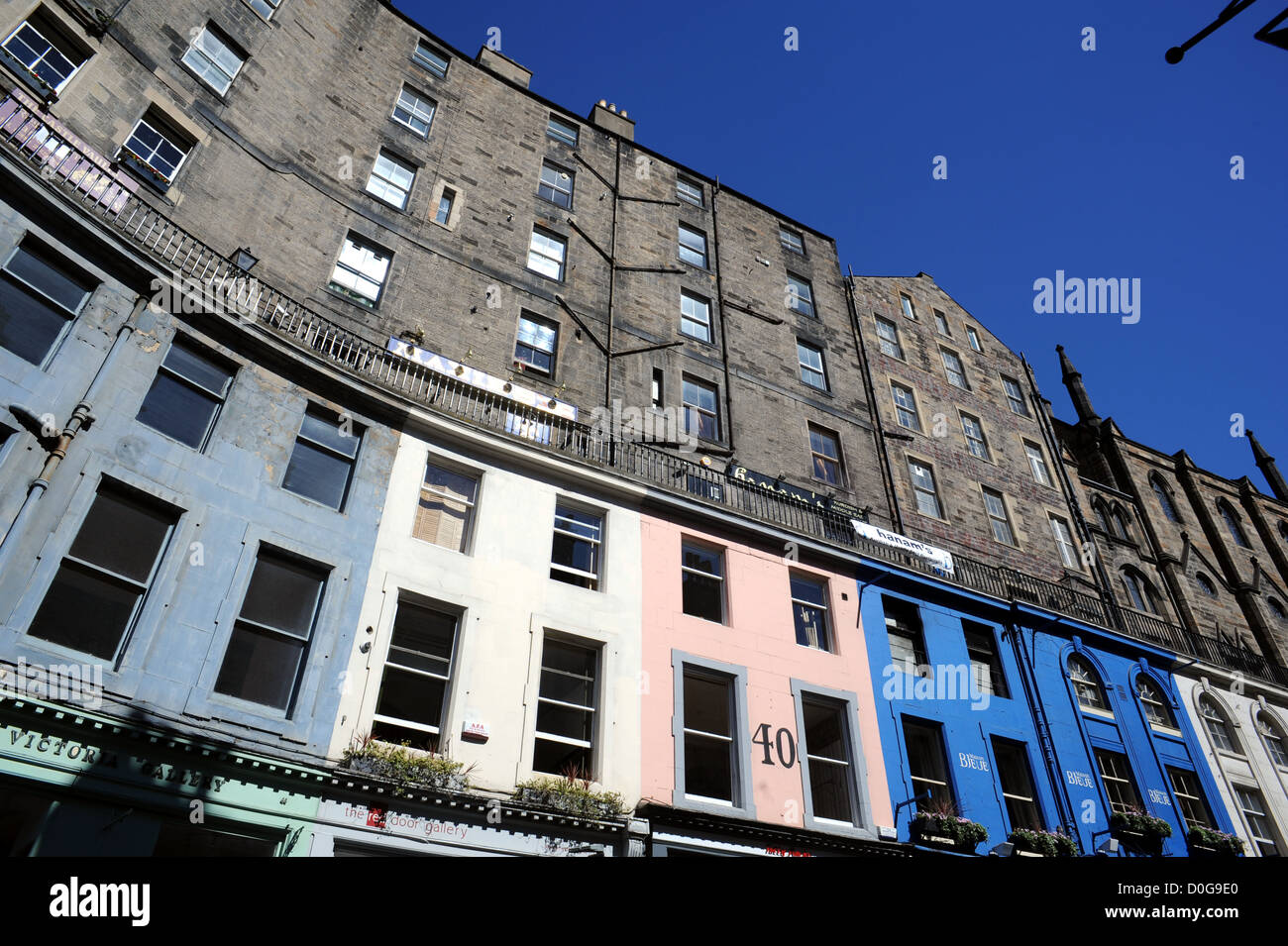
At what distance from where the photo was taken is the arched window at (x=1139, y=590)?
28919 mm

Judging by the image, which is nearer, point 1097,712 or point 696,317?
point 1097,712

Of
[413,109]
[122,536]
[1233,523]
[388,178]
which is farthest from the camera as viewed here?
[1233,523]

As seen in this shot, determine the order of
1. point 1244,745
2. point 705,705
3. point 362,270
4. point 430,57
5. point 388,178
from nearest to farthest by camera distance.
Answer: point 705,705, point 362,270, point 388,178, point 1244,745, point 430,57

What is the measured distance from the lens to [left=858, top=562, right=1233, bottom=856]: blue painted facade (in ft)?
57.2

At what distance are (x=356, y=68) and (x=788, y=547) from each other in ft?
60.9

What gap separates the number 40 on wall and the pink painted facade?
0.08 metres

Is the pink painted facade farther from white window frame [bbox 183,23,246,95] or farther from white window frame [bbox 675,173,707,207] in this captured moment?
white window frame [bbox 675,173,707,207]

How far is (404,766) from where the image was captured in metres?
11.8

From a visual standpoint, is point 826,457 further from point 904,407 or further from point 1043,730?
point 1043,730

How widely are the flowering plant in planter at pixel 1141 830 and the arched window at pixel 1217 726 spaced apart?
6.38 m

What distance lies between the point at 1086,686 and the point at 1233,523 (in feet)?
68.5

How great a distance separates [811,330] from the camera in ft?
89.0

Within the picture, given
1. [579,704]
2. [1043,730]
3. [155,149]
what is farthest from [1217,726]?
[155,149]

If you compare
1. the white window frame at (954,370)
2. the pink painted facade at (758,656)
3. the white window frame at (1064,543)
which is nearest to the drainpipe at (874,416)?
the white window frame at (954,370)
